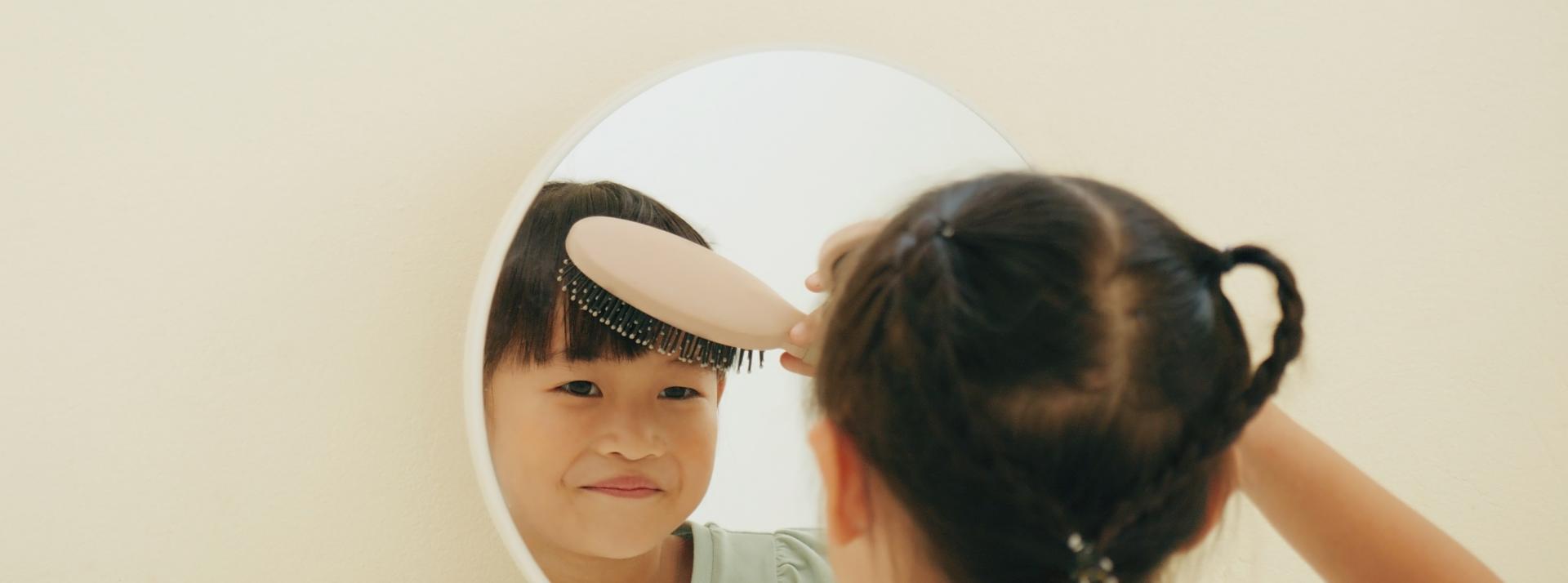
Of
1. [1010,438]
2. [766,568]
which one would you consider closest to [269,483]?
[766,568]

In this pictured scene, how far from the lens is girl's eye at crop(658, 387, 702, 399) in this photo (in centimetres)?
40

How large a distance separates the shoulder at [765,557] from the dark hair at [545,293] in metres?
0.09

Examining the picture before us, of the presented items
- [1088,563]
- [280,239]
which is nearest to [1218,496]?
[1088,563]

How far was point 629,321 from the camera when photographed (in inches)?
15.1

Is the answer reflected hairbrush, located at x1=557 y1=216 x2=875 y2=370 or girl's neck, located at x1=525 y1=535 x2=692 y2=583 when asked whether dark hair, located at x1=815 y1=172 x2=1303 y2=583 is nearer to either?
reflected hairbrush, located at x1=557 y1=216 x2=875 y2=370

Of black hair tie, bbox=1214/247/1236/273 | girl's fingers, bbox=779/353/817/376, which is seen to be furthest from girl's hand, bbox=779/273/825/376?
black hair tie, bbox=1214/247/1236/273

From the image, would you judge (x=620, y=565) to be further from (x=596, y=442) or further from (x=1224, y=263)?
(x=1224, y=263)

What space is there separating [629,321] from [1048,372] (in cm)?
17

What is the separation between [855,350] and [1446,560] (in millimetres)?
243

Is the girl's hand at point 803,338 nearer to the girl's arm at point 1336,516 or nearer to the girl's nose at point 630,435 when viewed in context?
the girl's nose at point 630,435

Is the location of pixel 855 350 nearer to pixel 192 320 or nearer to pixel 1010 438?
pixel 1010 438

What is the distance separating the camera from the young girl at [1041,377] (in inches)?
10.6

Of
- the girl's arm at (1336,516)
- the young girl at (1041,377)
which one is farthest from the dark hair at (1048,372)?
the girl's arm at (1336,516)

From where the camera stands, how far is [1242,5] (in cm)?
52
